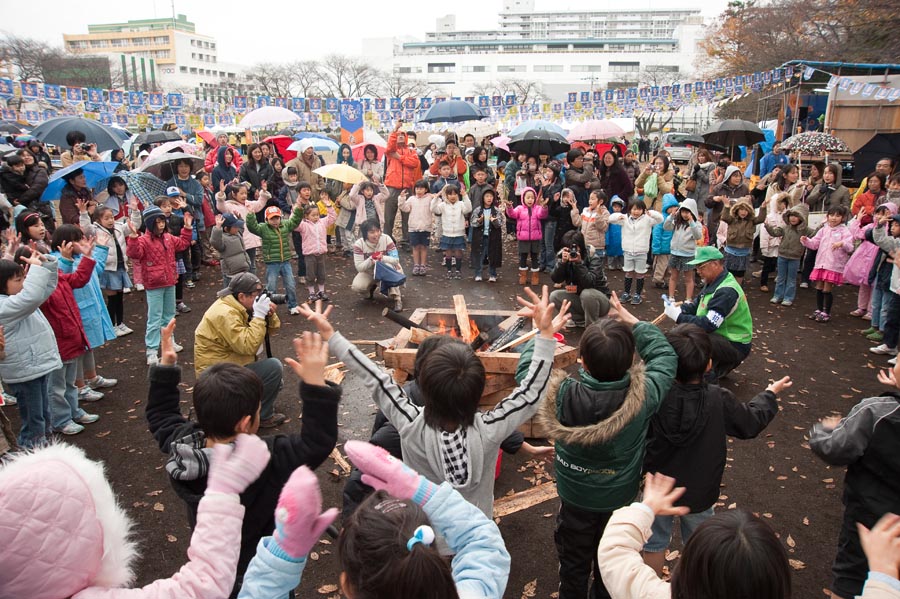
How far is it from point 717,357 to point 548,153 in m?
7.52

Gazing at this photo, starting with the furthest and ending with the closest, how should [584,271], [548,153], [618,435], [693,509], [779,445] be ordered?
[548,153], [584,271], [779,445], [693,509], [618,435]

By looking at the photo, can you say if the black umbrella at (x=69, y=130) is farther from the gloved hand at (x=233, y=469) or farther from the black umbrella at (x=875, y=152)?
the black umbrella at (x=875, y=152)

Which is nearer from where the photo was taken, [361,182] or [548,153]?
[361,182]

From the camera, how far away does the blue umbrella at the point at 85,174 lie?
8648 millimetres

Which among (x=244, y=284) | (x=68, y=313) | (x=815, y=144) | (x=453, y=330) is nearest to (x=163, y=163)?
(x=68, y=313)

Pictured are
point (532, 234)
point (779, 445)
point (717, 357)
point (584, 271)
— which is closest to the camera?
point (779, 445)

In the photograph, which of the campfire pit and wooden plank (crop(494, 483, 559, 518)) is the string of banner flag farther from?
wooden plank (crop(494, 483, 559, 518))

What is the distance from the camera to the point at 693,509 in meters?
3.20

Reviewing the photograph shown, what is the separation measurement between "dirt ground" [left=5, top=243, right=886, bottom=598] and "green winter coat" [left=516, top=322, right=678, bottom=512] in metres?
1.07

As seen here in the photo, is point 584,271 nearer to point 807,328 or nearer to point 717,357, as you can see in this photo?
point 717,357

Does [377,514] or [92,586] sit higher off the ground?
[377,514]

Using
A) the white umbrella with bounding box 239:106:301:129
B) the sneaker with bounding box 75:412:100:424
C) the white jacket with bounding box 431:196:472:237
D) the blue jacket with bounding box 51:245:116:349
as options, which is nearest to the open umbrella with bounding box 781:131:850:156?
the white jacket with bounding box 431:196:472:237

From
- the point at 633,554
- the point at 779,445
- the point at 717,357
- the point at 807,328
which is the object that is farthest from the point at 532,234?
the point at 633,554

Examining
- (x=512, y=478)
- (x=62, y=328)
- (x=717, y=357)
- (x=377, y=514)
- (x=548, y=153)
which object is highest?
(x=548, y=153)
